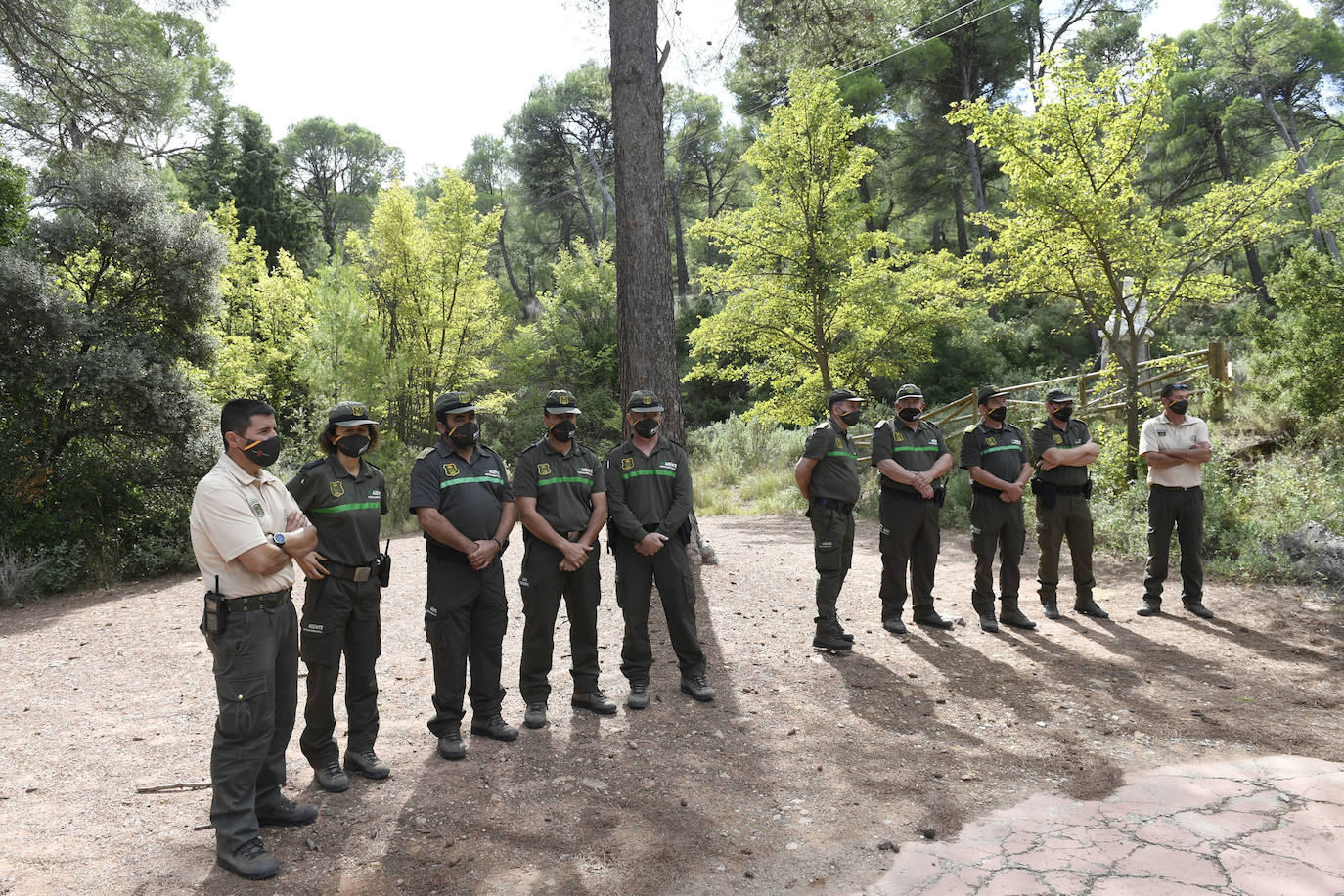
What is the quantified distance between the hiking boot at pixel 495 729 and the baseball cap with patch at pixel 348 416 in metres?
1.78

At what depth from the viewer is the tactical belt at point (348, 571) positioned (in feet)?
12.8

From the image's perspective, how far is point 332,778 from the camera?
12.8 ft

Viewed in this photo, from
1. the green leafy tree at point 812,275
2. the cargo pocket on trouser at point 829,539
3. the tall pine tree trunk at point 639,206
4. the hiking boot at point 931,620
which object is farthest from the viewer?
the green leafy tree at point 812,275

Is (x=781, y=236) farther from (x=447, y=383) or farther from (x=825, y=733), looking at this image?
(x=825, y=733)

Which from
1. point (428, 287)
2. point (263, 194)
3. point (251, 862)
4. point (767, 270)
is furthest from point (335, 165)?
point (251, 862)

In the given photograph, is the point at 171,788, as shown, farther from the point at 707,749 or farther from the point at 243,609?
the point at 707,749

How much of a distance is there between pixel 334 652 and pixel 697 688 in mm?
2270

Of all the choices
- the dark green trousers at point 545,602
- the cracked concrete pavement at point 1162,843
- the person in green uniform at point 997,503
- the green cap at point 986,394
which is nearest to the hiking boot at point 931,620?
the person in green uniform at point 997,503

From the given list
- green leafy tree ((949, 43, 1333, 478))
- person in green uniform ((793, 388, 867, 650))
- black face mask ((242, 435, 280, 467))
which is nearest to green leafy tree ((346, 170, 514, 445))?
green leafy tree ((949, 43, 1333, 478))

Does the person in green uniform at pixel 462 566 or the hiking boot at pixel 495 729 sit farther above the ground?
the person in green uniform at pixel 462 566

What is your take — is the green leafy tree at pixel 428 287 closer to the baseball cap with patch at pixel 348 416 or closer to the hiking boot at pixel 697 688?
the hiking boot at pixel 697 688

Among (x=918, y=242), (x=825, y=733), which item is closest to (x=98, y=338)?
(x=825, y=733)

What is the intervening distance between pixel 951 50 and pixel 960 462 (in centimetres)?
2484

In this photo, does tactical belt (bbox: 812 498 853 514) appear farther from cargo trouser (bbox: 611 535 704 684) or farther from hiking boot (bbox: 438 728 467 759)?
hiking boot (bbox: 438 728 467 759)
